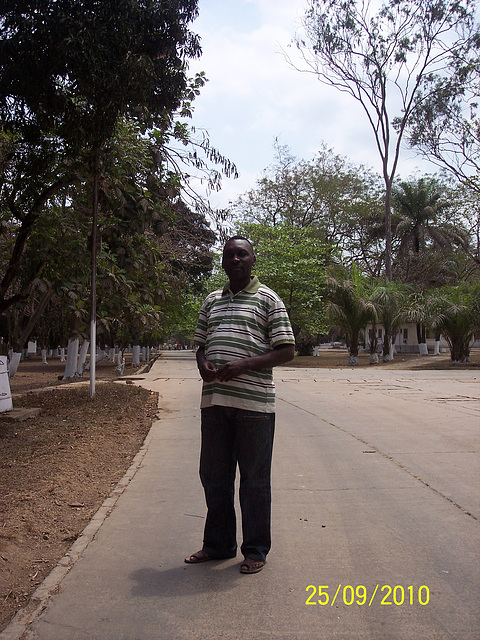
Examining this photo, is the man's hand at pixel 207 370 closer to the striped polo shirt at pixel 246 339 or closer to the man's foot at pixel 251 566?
the striped polo shirt at pixel 246 339

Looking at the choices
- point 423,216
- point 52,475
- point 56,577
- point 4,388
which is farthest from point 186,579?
point 423,216

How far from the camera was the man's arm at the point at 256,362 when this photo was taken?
11.6 ft

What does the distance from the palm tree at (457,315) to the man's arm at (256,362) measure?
80.4 feet

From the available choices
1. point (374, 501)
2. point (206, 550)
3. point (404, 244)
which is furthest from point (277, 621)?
point (404, 244)

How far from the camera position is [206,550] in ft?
12.8

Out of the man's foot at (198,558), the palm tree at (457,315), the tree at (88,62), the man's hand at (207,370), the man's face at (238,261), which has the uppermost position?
the tree at (88,62)

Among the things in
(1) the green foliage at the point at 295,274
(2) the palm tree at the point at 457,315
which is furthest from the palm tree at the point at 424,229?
(2) the palm tree at the point at 457,315

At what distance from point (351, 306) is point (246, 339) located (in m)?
27.7

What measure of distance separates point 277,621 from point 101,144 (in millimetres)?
8050

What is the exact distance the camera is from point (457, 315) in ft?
88.6

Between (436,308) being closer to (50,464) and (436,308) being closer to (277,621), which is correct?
(50,464)

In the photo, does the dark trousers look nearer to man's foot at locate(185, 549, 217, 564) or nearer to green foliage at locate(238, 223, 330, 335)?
man's foot at locate(185, 549, 217, 564)

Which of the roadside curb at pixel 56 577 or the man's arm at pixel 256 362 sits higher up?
the man's arm at pixel 256 362

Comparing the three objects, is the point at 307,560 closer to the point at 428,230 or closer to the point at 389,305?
the point at 389,305
